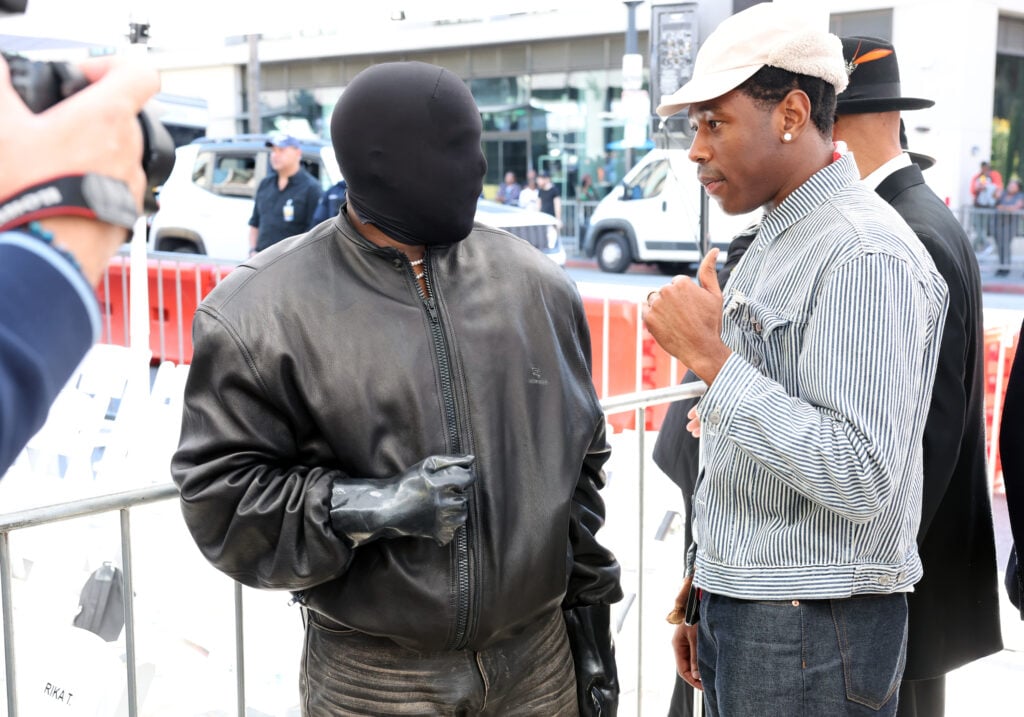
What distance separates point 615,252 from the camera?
62.6 feet

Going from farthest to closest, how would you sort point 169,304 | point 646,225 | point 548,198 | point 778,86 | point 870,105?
1. point 548,198
2. point 646,225
3. point 169,304
4. point 870,105
5. point 778,86

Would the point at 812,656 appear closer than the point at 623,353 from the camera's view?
Yes

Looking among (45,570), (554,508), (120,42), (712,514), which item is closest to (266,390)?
(554,508)

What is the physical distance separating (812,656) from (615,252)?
57.4 ft

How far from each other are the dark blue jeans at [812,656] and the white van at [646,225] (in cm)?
1551

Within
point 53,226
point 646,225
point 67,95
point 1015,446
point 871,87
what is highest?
point 871,87

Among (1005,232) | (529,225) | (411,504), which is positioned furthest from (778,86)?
(1005,232)

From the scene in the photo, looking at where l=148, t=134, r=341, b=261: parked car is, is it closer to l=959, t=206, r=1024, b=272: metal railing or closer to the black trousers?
l=959, t=206, r=1024, b=272: metal railing

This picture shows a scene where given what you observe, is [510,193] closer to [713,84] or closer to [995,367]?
[995,367]

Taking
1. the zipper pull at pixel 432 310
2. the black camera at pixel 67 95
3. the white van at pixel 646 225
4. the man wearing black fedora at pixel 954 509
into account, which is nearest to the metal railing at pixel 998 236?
the white van at pixel 646 225

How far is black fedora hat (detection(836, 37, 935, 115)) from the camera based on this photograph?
2.64 m

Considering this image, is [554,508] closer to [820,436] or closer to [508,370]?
[508,370]

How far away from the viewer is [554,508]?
6.20 feet

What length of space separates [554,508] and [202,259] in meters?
8.77
